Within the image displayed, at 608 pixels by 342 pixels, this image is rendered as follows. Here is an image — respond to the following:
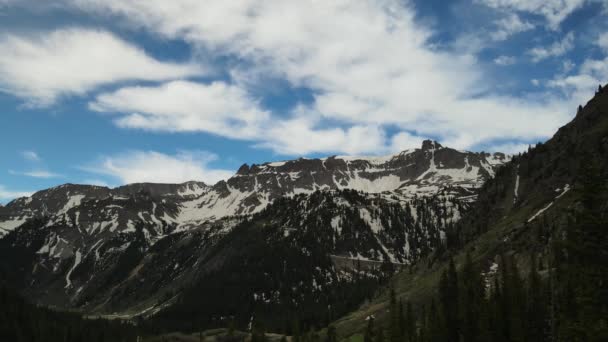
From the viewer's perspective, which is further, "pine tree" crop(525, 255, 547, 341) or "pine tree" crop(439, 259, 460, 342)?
"pine tree" crop(439, 259, 460, 342)

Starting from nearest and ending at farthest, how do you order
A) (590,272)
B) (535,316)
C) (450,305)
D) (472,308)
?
(590,272), (535,316), (472,308), (450,305)

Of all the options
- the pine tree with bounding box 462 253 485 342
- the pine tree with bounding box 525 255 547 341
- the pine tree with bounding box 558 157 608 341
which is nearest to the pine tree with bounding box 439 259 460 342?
the pine tree with bounding box 462 253 485 342

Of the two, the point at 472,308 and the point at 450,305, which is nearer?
the point at 472,308

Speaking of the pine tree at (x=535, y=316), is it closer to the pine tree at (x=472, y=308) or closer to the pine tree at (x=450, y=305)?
the pine tree at (x=472, y=308)

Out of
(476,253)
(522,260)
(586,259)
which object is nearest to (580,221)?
(586,259)

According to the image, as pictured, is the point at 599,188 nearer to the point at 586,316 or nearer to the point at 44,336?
the point at 586,316

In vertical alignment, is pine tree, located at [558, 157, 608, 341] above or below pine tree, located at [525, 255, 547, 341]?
above

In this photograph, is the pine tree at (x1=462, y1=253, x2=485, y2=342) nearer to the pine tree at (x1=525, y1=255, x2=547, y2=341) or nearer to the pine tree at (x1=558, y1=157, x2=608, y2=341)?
the pine tree at (x1=525, y1=255, x2=547, y2=341)

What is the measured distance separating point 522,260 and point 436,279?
38.1 meters

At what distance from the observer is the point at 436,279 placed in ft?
608

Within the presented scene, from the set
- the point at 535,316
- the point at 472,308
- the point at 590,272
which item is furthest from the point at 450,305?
the point at 590,272

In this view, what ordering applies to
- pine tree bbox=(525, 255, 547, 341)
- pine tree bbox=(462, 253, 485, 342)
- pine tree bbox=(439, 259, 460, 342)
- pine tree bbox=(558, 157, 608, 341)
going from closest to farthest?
1. pine tree bbox=(558, 157, 608, 341)
2. pine tree bbox=(525, 255, 547, 341)
3. pine tree bbox=(462, 253, 485, 342)
4. pine tree bbox=(439, 259, 460, 342)

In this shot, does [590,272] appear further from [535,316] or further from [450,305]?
[450,305]

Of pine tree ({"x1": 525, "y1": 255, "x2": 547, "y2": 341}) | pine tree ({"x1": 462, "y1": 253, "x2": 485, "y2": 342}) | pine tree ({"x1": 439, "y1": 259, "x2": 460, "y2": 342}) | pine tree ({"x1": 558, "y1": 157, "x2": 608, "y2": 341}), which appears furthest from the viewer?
pine tree ({"x1": 439, "y1": 259, "x2": 460, "y2": 342})
